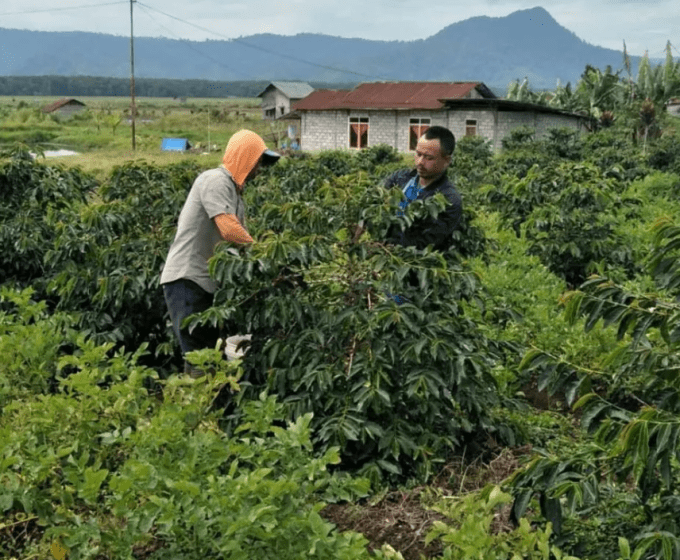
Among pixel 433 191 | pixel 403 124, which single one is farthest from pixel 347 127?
pixel 433 191

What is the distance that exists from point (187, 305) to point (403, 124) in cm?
3657

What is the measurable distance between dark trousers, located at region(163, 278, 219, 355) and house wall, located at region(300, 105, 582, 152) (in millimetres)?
32295

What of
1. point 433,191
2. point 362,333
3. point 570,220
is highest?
point 433,191

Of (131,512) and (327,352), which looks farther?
(327,352)

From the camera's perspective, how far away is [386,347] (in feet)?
14.0

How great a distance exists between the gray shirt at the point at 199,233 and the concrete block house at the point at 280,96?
7035 cm

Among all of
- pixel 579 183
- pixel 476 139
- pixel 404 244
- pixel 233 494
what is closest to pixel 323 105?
pixel 476 139

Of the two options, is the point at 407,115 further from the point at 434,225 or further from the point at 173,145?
the point at 434,225

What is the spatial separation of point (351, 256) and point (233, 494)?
218 centimetres

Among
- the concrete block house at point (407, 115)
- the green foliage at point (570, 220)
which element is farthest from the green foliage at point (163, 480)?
the concrete block house at point (407, 115)

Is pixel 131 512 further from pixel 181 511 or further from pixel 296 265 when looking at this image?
pixel 296 265

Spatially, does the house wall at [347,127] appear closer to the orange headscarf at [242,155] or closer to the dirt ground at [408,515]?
the orange headscarf at [242,155]

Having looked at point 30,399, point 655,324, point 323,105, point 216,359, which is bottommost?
point 30,399

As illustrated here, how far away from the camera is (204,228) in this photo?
189 inches
